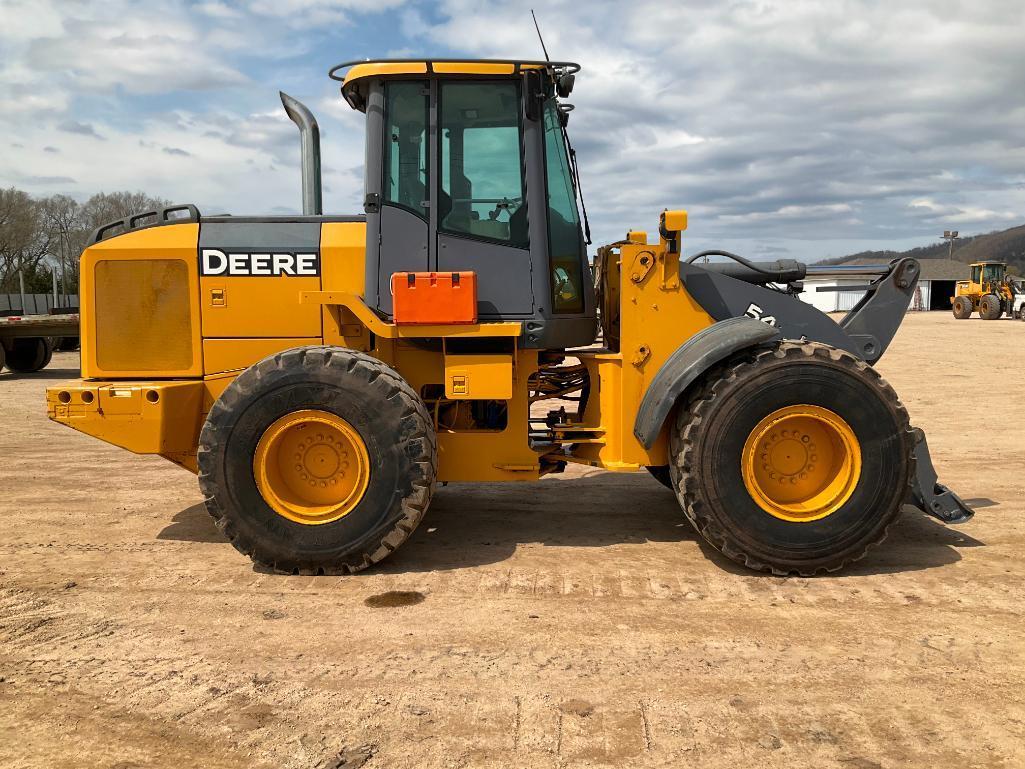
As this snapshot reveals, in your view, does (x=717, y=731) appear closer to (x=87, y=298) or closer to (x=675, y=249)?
(x=675, y=249)

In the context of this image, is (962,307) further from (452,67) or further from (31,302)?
(31,302)

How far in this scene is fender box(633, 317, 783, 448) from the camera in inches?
178

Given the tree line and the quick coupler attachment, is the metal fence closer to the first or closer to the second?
the tree line

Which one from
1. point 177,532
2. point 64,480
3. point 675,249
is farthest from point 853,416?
point 64,480

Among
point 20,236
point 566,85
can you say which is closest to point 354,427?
point 566,85

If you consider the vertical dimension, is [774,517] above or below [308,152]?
below

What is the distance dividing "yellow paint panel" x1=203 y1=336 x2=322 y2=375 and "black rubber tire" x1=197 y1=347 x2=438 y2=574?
0.61 metres

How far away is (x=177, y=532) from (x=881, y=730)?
464cm

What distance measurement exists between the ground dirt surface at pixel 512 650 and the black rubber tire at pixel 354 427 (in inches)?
8.3

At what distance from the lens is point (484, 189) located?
4879 millimetres

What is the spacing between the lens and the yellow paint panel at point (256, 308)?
5145 millimetres

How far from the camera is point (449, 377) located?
16.1ft

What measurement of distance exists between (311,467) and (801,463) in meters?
2.94

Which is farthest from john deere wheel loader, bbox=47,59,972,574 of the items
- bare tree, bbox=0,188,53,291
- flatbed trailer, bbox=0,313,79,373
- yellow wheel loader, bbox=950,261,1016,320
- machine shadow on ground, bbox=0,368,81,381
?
bare tree, bbox=0,188,53,291
